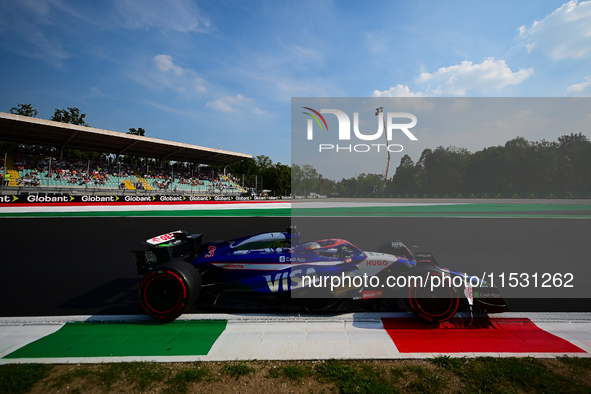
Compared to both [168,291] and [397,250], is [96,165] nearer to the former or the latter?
[168,291]

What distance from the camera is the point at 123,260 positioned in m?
6.04

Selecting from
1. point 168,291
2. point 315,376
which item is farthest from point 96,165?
point 315,376

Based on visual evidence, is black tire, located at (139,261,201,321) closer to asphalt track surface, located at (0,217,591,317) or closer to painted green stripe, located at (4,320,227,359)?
painted green stripe, located at (4,320,227,359)

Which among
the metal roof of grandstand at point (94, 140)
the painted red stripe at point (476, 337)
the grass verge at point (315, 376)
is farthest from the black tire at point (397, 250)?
the metal roof of grandstand at point (94, 140)

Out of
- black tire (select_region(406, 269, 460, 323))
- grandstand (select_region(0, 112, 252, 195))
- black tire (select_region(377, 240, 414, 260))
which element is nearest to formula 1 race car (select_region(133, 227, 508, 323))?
black tire (select_region(406, 269, 460, 323))

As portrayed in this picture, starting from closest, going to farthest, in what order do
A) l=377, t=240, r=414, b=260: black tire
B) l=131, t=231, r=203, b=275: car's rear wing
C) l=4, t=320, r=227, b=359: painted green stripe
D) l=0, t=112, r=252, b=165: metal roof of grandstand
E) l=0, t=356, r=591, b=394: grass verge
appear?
1. l=0, t=356, r=591, b=394: grass verge
2. l=4, t=320, r=227, b=359: painted green stripe
3. l=131, t=231, r=203, b=275: car's rear wing
4. l=377, t=240, r=414, b=260: black tire
5. l=0, t=112, r=252, b=165: metal roof of grandstand

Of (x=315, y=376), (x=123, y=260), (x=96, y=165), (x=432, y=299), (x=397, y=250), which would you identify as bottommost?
(x=315, y=376)

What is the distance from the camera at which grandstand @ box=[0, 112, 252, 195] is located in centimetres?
2080

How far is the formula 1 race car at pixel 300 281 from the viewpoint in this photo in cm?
326

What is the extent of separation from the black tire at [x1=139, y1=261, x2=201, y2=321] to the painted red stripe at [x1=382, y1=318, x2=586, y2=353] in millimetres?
2351

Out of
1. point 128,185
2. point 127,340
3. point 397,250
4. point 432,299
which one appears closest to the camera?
point 127,340

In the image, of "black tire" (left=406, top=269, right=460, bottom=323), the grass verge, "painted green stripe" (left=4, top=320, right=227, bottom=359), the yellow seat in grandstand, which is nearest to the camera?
the grass verge

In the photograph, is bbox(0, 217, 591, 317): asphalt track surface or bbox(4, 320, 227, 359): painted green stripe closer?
bbox(4, 320, 227, 359): painted green stripe

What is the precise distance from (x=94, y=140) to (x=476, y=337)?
3005cm
